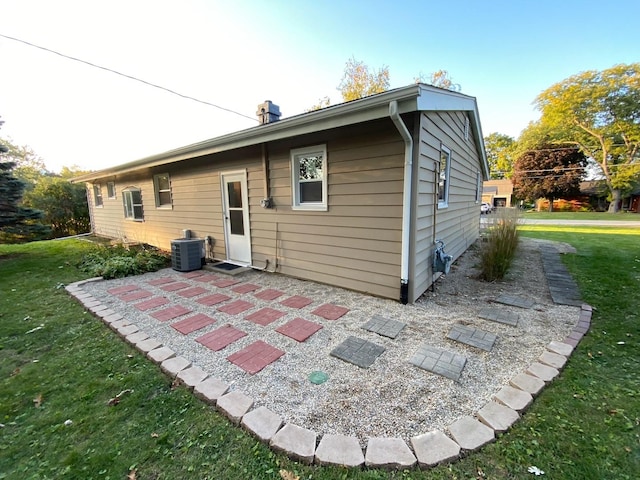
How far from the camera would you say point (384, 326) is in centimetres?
295

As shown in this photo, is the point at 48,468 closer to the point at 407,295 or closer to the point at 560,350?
the point at 407,295

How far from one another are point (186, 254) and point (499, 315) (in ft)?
18.0

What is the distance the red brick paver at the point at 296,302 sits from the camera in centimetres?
357

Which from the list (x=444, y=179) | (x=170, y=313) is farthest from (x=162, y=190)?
(x=444, y=179)

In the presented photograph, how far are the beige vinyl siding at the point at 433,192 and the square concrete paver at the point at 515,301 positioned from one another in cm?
96

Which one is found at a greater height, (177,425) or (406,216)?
(406,216)

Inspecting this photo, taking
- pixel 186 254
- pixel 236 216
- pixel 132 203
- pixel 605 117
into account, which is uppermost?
pixel 605 117

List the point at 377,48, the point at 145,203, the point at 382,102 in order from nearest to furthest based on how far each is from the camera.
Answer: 1. the point at 382,102
2. the point at 145,203
3. the point at 377,48

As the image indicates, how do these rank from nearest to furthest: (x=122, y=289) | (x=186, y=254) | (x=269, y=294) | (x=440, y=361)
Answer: (x=440, y=361)
(x=269, y=294)
(x=122, y=289)
(x=186, y=254)

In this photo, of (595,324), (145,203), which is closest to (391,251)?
(595,324)

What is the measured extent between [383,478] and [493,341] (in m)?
1.92

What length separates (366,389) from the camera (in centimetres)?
198

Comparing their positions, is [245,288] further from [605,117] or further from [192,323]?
[605,117]

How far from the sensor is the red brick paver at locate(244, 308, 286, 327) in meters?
3.12
